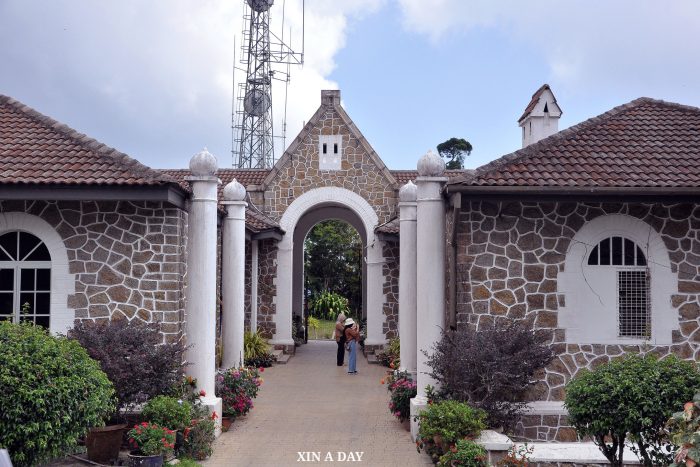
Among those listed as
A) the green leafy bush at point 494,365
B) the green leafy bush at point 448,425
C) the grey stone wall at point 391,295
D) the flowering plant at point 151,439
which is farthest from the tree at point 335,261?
the flowering plant at point 151,439

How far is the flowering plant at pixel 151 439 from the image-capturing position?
987 cm

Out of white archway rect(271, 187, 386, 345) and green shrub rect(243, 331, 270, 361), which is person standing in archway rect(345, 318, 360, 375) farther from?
white archway rect(271, 187, 386, 345)

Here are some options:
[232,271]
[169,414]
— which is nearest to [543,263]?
[169,414]

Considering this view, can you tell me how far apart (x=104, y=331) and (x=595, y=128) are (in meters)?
8.41

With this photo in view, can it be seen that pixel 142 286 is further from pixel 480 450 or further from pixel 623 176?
pixel 623 176

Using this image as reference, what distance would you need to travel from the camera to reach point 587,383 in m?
8.60

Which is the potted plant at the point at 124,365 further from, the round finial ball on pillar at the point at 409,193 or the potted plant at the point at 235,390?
the round finial ball on pillar at the point at 409,193

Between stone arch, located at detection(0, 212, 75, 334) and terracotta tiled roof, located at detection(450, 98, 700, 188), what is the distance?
5785 mm

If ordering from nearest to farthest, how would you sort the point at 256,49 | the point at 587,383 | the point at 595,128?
the point at 587,383, the point at 595,128, the point at 256,49

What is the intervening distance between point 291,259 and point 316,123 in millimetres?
4120

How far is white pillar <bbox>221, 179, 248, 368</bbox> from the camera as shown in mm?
15070

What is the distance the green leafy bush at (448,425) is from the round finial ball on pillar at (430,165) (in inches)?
137

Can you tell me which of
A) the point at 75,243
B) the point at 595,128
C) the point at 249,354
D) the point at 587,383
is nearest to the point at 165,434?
the point at 75,243

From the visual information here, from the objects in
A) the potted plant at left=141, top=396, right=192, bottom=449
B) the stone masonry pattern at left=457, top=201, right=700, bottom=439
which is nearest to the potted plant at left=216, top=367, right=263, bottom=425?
the potted plant at left=141, top=396, right=192, bottom=449
